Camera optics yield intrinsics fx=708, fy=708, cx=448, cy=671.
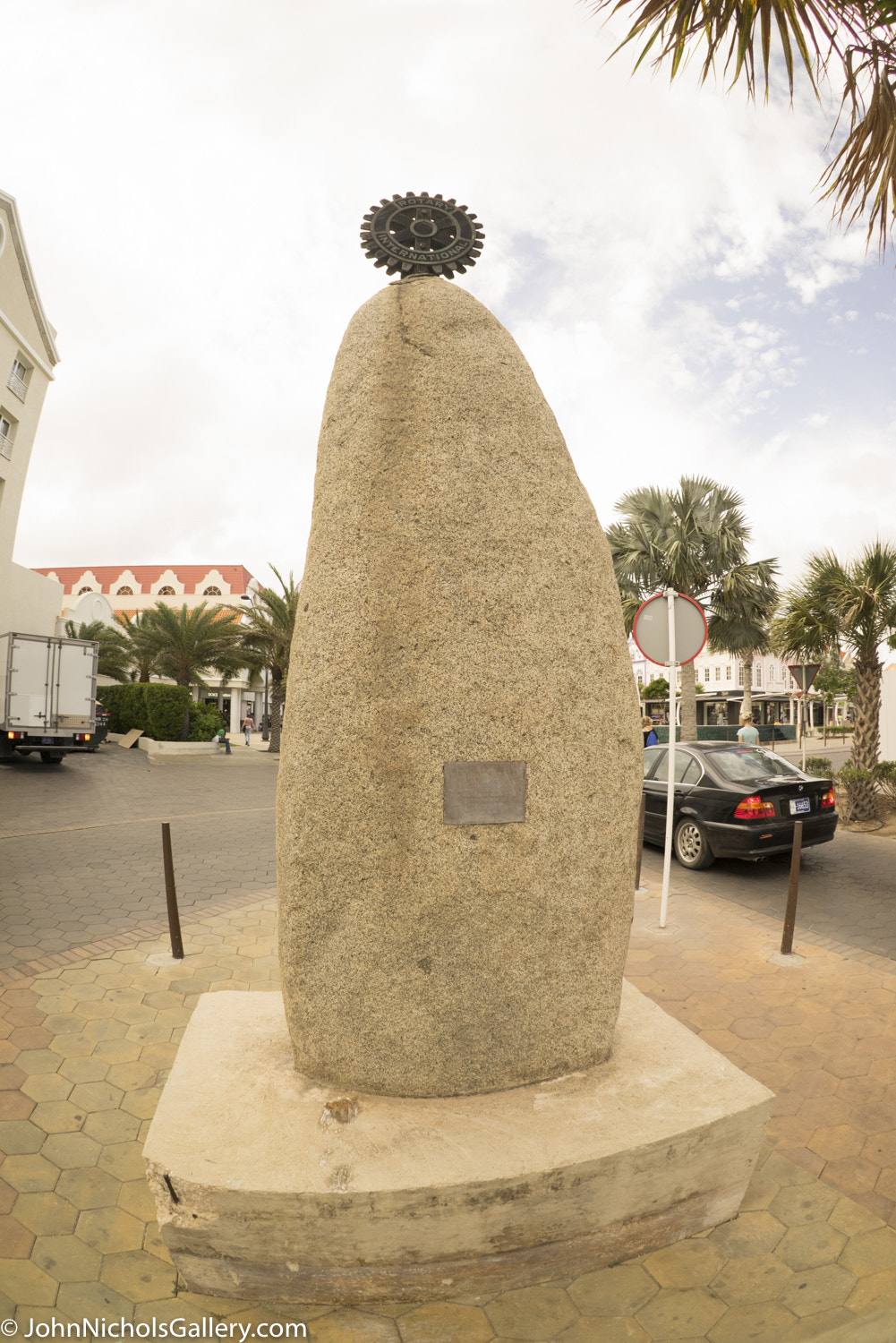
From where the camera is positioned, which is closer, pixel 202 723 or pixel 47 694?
pixel 47 694

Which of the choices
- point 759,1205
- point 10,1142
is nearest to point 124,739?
point 10,1142

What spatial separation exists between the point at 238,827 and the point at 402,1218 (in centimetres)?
894

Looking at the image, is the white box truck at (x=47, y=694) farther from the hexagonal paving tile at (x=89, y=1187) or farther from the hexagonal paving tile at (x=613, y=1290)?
the hexagonal paving tile at (x=613, y=1290)

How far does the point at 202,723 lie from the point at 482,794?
2735cm

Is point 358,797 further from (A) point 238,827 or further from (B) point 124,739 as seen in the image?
(B) point 124,739

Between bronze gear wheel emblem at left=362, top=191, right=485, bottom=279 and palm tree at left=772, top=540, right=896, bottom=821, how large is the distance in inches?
393

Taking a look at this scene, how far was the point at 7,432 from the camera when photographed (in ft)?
73.9

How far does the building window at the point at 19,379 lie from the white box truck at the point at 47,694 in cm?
986

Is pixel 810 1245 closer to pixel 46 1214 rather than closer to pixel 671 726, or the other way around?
pixel 46 1214

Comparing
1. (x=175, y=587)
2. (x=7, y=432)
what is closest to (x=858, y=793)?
(x=7, y=432)

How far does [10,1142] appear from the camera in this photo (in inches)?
115

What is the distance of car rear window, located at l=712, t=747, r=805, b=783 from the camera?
7.98 m

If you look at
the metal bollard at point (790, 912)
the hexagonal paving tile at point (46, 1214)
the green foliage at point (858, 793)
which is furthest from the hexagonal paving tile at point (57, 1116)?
the green foliage at point (858, 793)

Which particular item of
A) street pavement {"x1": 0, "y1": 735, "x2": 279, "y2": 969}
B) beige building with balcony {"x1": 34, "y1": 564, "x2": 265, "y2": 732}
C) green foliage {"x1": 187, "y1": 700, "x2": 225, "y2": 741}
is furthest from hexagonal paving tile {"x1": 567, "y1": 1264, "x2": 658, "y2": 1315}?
beige building with balcony {"x1": 34, "y1": 564, "x2": 265, "y2": 732}
